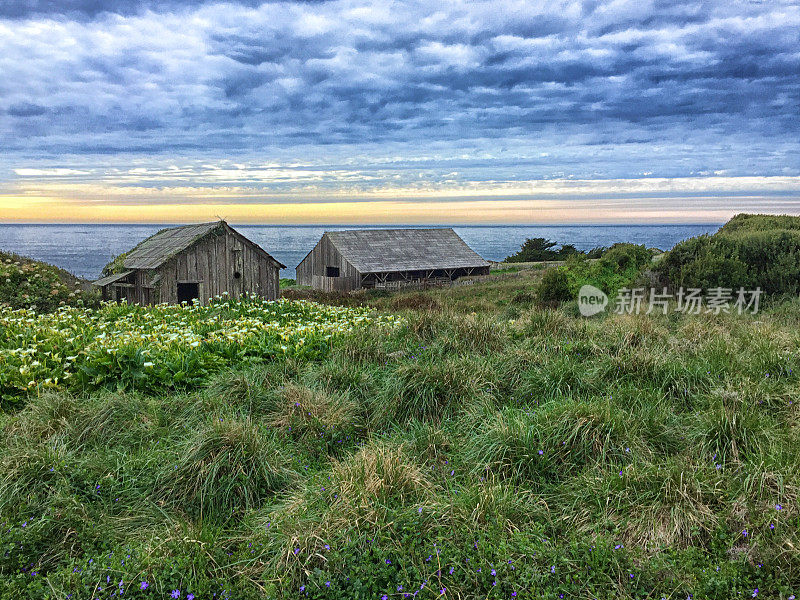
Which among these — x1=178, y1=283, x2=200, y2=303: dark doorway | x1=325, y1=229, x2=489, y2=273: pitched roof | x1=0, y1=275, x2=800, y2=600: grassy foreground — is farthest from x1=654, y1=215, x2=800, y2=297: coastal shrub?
x1=325, y1=229, x2=489, y2=273: pitched roof

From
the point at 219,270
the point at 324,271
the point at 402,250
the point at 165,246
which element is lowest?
the point at 324,271

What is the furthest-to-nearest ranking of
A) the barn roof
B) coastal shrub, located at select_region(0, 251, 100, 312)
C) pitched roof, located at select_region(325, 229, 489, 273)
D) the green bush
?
1. pitched roof, located at select_region(325, 229, 489, 273)
2. the green bush
3. the barn roof
4. coastal shrub, located at select_region(0, 251, 100, 312)

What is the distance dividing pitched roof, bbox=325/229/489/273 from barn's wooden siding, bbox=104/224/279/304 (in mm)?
14871

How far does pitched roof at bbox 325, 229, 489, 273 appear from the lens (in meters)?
37.1

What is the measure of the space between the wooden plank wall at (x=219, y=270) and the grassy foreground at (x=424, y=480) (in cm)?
1246

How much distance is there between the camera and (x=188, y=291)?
2084 cm

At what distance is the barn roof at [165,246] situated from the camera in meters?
19.5

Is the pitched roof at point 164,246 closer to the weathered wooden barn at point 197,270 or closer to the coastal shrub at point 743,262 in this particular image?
the weathered wooden barn at point 197,270

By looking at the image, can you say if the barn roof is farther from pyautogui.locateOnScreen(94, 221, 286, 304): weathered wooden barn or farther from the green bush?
the green bush

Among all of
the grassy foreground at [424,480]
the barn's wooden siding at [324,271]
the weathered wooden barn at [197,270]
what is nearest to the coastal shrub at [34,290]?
the weathered wooden barn at [197,270]

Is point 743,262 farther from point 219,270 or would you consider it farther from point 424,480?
point 219,270

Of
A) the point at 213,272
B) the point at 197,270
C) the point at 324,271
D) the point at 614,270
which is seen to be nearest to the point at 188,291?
the point at 197,270

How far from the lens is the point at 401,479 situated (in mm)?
4648

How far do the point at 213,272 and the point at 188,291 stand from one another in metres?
1.49
